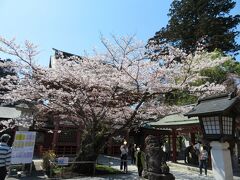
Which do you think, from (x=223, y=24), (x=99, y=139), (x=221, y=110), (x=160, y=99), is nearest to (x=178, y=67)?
(x=160, y=99)

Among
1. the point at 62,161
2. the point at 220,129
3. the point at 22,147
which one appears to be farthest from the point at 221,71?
the point at 22,147

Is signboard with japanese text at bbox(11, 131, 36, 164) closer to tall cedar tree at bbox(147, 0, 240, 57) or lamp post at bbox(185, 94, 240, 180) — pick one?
lamp post at bbox(185, 94, 240, 180)

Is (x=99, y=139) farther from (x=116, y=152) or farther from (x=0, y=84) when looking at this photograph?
(x=116, y=152)

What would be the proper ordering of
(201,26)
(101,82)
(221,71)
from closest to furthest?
(101,82) < (221,71) < (201,26)

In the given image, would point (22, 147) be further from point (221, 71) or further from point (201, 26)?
point (201, 26)

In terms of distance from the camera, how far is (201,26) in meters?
27.8

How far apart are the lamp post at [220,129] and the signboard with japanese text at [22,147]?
8129 millimetres

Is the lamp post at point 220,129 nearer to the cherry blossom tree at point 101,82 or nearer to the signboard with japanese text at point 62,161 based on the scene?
the cherry blossom tree at point 101,82

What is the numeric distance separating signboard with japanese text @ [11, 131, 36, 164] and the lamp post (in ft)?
26.7

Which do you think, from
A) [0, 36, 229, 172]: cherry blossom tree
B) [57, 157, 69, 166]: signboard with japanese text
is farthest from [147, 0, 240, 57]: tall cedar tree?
[57, 157, 69, 166]: signboard with japanese text

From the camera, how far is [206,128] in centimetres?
552

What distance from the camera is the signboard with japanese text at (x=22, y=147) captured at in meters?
10.4

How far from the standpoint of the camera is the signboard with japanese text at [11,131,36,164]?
1043 cm

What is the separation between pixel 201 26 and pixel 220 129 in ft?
82.9
